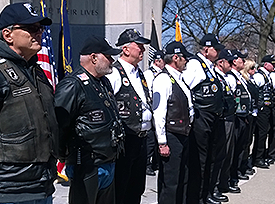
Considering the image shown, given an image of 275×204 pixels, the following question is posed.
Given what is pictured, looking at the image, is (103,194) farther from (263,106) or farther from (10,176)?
(263,106)

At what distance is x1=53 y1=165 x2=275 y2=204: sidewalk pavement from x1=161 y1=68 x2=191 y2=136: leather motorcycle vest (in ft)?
4.79

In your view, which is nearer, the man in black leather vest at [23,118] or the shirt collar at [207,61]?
the man in black leather vest at [23,118]

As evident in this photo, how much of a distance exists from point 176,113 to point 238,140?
9.03ft

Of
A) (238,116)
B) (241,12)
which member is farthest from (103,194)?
(241,12)

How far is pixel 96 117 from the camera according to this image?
323 cm

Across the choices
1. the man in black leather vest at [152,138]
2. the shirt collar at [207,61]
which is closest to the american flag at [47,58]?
the man in black leather vest at [152,138]

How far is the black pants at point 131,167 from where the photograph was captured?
4.13 metres

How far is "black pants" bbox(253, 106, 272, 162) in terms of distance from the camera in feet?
27.8

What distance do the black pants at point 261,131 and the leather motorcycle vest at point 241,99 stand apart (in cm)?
182

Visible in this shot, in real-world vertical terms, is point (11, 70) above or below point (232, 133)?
above

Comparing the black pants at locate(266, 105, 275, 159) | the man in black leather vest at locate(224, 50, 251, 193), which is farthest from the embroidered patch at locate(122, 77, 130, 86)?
the black pants at locate(266, 105, 275, 159)

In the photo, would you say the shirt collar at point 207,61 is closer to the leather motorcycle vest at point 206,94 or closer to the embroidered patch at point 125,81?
the leather motorcycle vest at point 206,94

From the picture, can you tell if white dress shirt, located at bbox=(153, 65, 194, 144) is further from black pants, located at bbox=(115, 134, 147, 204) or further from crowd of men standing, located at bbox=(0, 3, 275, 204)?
black pants, located at bbox=(115, 134, 147, 204)

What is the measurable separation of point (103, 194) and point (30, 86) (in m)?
1.28
